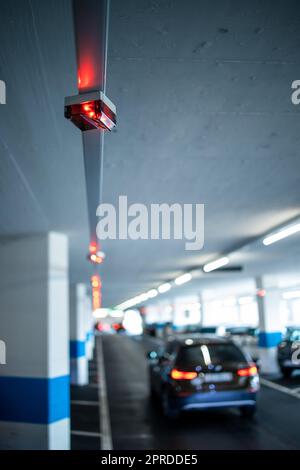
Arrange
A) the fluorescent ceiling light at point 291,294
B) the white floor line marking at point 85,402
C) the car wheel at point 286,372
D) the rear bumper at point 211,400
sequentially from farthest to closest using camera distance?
the fluorescent ceiling light at point 291,294, the car wheel at point 286,372, the white floor line marking at point 85,402, the rear bumper at point 211,400

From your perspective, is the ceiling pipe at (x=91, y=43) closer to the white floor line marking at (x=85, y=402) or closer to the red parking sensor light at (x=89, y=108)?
the red parking sensor light at (x=89, y=108)

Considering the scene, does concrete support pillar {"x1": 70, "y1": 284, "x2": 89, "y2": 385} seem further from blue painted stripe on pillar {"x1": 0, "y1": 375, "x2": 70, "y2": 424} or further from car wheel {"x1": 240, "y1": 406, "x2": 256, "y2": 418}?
blue painted stripe on pillar {"x1": 0, "y1": 375, "x2": 70, "y2": 424}

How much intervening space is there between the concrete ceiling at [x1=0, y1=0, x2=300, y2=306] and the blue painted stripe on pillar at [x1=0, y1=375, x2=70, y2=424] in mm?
2548

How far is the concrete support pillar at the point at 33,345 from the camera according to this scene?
6473 millimetres

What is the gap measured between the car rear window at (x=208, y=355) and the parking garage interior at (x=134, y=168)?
16 cm

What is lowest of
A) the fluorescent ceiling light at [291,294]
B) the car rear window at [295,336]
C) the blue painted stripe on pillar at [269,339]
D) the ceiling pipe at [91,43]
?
the blue painted stripe on pillar at [269,339]

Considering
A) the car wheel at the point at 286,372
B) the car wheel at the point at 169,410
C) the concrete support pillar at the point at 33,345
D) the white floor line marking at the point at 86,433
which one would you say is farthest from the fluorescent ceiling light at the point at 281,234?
the car wheel at the point at 286,372

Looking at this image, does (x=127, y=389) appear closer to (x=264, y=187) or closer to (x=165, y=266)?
(x=165, y=266)

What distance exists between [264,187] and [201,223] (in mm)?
2257

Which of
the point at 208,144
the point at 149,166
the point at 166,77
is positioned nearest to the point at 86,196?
the point at 149,166

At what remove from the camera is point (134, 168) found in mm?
4582

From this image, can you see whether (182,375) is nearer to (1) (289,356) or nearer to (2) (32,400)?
(2) (32,400)

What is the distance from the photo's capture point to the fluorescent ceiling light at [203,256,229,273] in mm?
11667

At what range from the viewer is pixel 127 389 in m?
12.8
